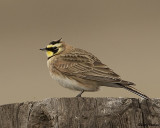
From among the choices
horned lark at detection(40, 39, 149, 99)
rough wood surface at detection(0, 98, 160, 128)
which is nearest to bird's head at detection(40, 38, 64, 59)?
horned lark at detection(40, 39, 149, 99)

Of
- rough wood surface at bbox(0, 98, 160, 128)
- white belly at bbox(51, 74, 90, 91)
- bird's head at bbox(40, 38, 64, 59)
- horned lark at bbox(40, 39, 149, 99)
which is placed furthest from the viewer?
bird's head at bbox(40, 38, 64, 59)

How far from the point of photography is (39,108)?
6309 millimetres

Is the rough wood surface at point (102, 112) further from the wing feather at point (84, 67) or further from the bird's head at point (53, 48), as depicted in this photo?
the bird's head at point (53, 48)

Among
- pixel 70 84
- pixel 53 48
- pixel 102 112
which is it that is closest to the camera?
pixel 102 112

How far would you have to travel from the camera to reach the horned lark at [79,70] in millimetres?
8807

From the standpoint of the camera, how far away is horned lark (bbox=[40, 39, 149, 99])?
881cm

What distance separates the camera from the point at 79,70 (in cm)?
935

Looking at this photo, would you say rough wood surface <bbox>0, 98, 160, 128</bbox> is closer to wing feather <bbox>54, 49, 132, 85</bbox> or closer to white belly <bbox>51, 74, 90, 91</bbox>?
wing feather <bbox>54, 49, 132, 85</bbox>

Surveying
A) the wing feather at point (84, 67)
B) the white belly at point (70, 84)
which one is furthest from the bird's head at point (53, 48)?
the white belly at point (70, 84)

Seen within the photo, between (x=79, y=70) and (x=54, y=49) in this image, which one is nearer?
(x=79, y=70)

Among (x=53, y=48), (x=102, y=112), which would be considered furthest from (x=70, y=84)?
(x=102, y=112)

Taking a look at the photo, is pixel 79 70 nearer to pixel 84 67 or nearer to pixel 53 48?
pixel 84 67

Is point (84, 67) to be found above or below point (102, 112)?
above

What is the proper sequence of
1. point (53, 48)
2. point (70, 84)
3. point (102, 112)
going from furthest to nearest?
point (53, 48) → point (70, 84) → point (102, 112)
